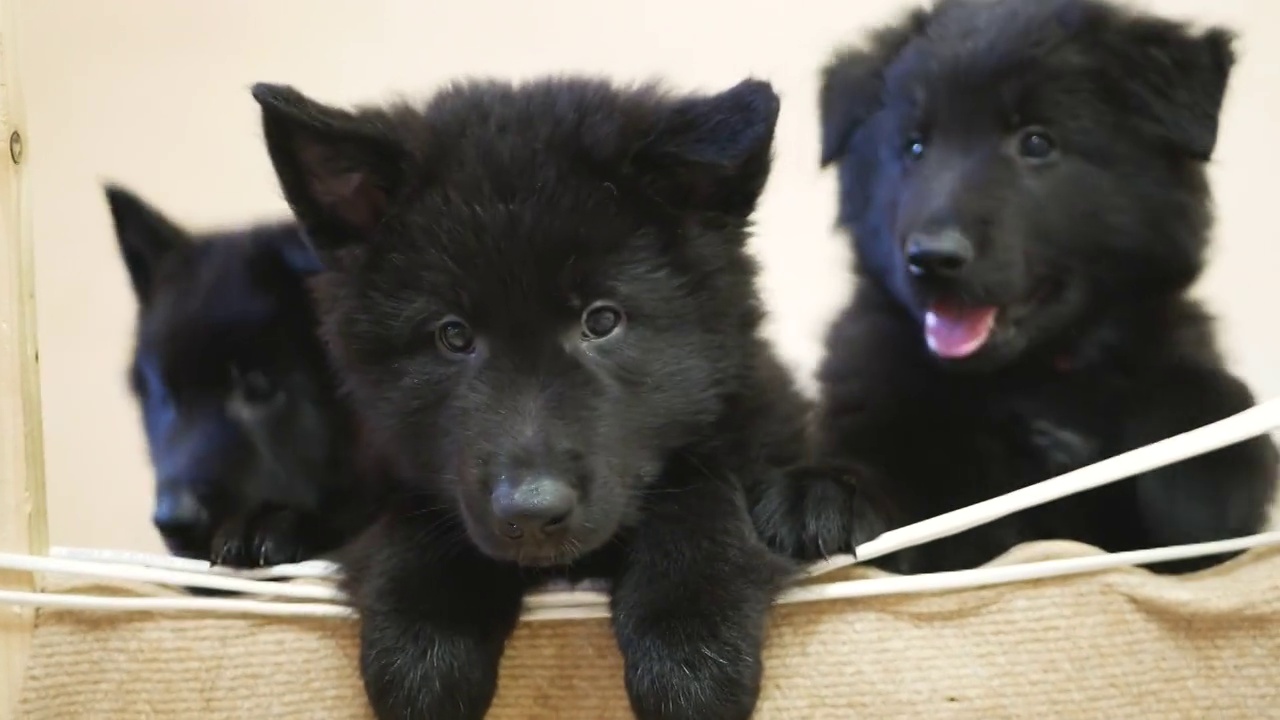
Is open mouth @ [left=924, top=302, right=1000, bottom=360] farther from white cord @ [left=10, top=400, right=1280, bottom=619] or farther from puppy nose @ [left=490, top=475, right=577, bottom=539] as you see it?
puppy nose @ [left=490, top=475, right=577, bottom=539]

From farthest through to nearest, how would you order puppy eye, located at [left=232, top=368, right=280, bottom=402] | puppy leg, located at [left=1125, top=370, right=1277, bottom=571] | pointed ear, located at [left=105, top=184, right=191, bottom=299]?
pointed ear, located at [left=105, top=184, right=191, bottom=299] → puppy eye, located at [left=232, top=368, right=280, bottom=402] → puppy leg, located at [left=1125, top=370, right=1277, bottom=571]

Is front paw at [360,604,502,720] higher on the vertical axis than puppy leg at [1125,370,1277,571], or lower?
lower

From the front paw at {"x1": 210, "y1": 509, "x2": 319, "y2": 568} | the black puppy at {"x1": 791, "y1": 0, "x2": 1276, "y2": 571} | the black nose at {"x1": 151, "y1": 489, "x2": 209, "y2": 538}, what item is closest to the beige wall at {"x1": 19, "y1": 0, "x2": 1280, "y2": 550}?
the black puppy at {"x1": 791, "y1": 0, "x2": 1276, "y2": 571}

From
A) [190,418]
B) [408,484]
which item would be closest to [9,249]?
[190,418]

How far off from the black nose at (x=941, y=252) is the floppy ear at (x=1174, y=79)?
408 millimetres

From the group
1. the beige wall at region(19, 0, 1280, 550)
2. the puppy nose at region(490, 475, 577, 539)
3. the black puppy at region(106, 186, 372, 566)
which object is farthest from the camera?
the beige wall at region(19, 0, 1280, 550)

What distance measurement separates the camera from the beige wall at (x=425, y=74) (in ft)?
9.53

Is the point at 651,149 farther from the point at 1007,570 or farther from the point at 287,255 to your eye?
the point at 287,255

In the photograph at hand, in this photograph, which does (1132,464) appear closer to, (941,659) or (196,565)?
(941,659)

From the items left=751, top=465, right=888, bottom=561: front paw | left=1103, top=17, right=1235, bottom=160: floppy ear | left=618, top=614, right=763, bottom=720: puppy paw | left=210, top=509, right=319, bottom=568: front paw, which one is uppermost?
left=1103, top=17, right=1235, bottom=160: floppy ear

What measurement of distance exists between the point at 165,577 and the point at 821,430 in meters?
1.08

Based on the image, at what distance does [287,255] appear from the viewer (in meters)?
1.96

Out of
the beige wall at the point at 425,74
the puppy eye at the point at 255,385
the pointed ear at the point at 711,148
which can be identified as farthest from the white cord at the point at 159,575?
the beige wall at the point at 425,74

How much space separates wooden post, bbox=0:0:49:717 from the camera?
1.47 meters
